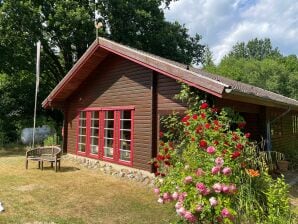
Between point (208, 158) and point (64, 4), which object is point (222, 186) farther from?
point (64, 4)

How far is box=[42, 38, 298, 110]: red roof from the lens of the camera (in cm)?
745

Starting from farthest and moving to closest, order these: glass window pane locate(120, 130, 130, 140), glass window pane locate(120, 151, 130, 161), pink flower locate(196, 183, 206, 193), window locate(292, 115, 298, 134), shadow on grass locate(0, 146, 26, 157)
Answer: shadow on grass locate(0, 146, 26, 157)
window locate(292, 115, 298, 134)
glass window pane locate(120, 130, 130, 140)
glass window pane locate(120, 151, 130, 161)
pink flower locate(196, 183, 206, 193)

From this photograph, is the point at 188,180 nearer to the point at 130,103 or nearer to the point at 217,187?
the point at 217,187

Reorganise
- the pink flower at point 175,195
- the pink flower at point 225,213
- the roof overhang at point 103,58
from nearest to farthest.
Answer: the pink flower at point 225,213
the pink flower at point 175,195
the roof overhang at point 103,58

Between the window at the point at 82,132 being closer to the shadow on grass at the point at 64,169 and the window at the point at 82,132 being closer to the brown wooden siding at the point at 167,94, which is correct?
the shadow on grass at the point at 64,169

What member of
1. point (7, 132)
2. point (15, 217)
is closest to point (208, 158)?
point (15, 217)

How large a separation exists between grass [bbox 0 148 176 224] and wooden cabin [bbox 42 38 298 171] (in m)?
1.44

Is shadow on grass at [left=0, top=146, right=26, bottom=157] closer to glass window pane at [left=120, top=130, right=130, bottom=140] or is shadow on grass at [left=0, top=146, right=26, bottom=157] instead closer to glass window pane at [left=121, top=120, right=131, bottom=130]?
glass window pane at [left=120, top=130, right=130, bottom=140]

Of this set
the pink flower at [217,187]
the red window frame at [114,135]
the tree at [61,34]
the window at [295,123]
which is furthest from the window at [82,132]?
the pink flower at [217,187]

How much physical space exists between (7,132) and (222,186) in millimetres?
18022

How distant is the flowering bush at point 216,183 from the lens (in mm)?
4281

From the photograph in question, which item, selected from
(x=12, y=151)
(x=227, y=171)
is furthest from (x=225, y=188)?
(x=12, y=151)

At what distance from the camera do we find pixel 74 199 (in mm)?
7812

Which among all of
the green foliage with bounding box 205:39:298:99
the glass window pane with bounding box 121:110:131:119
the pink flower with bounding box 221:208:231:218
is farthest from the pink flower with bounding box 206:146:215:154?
the green foliage with bounding box 205:39:298:99
